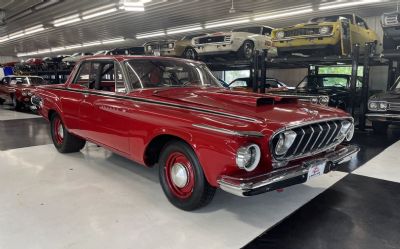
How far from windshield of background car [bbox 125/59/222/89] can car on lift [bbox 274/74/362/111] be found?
350 cm

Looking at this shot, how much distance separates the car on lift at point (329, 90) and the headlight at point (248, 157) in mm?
4920

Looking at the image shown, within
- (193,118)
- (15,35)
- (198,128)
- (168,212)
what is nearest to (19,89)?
(168,212)

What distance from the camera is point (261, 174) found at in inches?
105

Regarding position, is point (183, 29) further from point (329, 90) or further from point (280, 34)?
point (329, 90)

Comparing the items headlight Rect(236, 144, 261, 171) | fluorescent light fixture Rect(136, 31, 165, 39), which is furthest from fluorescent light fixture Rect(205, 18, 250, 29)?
headlight Rect(236, 144, 261, 171)

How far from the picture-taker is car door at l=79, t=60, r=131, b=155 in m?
3.71

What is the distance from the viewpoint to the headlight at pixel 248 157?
98.1 inches

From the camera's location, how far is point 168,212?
10.4 feet

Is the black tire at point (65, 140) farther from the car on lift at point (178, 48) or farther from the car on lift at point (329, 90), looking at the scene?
the car on lift at point (178, 48)

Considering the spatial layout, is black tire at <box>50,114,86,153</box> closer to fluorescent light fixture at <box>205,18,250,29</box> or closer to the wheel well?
the wheel well

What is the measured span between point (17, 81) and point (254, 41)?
31.6 ft

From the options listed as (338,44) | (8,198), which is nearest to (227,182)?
(8,198)

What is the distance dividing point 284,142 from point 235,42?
665 centimetres

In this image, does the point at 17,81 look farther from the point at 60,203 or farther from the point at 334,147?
the point at 334,147
